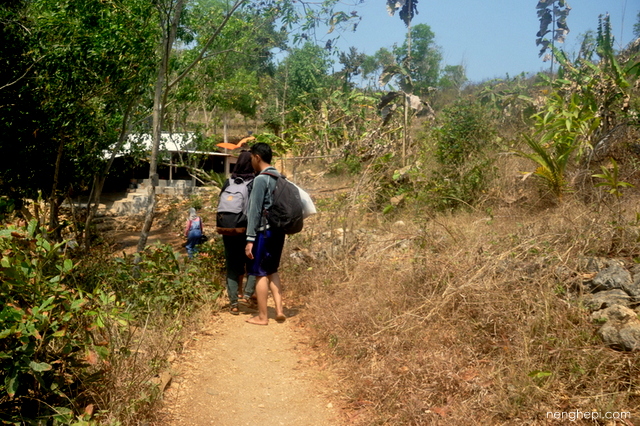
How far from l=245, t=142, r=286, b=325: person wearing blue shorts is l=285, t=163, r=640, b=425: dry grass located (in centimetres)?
51

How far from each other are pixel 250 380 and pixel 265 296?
3.99ft

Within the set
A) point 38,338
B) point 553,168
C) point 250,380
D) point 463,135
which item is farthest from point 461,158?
point 38,338

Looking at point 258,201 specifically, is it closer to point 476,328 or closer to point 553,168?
point 476,328

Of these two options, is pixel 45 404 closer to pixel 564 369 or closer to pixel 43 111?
pixel 564 369

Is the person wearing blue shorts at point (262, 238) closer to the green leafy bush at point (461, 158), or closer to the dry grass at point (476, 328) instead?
the dry grass at point (476, 328)

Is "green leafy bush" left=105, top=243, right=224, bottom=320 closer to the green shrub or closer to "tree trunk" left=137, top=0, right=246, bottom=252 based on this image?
"tree trunk" left=137, top=0, right=246, bottom=252

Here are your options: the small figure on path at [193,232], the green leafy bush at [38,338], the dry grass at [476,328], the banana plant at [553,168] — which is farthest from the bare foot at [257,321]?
the banana plant at [553,168]

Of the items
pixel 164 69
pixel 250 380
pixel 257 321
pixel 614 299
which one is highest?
pixel 164 69

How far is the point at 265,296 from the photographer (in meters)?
5.37

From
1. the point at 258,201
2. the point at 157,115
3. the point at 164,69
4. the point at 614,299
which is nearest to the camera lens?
the point at 614,299

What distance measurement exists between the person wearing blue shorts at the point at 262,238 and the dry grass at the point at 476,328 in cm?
51

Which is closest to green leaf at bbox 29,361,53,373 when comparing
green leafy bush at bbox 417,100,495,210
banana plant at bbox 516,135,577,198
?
banana plant at bbox 516,135,577,198

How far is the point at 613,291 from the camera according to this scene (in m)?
3.84

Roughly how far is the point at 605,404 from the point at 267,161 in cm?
361
